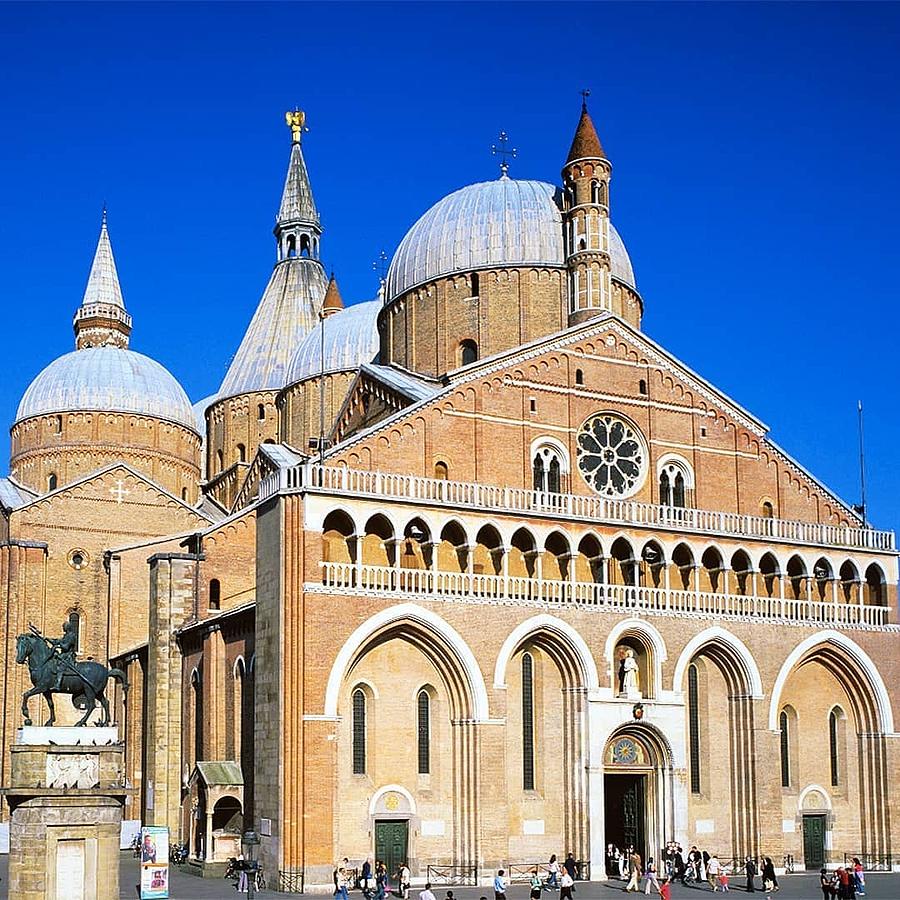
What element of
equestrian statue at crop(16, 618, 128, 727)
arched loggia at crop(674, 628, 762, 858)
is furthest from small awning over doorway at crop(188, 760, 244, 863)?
arched loggia at crop(674, 628, 762, 858)

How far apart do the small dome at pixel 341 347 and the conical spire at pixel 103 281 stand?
488 inches

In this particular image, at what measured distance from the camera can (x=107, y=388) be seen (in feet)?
209

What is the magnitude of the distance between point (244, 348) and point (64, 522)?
19.3 meters

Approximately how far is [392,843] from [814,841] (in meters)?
14.8

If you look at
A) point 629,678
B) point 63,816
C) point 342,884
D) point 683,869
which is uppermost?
point 629,678

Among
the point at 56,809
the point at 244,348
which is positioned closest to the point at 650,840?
the point at 56,809

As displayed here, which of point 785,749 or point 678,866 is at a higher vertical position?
point 785,749

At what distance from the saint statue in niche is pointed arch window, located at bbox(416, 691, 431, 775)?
6095 millimetres

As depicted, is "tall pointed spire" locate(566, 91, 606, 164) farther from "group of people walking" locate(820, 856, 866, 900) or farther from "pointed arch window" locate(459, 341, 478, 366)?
"group of people walking" locate(820, 856, 866, 900)

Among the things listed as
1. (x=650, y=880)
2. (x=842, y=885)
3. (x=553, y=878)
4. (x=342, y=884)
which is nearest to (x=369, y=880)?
(x=342, y=884)

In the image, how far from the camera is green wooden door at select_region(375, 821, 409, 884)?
123ft

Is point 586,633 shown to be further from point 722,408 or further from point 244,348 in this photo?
point 244,348

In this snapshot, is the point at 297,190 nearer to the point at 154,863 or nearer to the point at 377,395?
the point at 377,395

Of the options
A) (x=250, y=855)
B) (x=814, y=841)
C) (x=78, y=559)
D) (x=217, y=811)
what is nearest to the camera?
(x=250, y=855)
